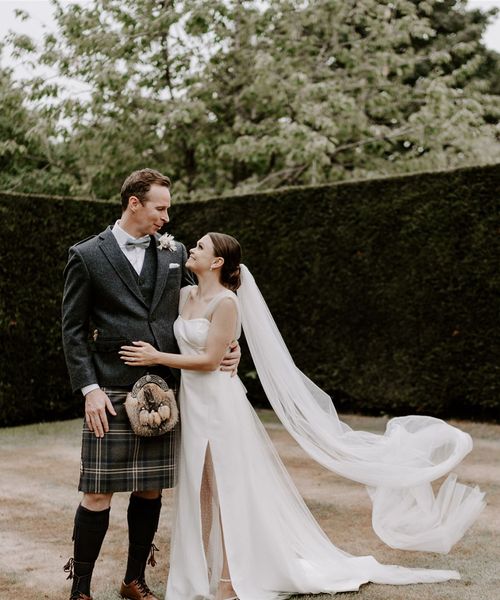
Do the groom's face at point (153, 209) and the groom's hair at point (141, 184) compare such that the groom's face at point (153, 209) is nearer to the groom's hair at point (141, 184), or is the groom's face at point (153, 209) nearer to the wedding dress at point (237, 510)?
the groom's hair at point (141, 184)

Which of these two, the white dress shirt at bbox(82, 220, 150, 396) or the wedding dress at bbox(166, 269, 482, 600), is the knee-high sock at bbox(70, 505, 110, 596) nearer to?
the wedding dress at bbox(166, 269, 482, 600)

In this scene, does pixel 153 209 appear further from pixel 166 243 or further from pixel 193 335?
pixel 193 335

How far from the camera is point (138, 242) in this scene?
324cm

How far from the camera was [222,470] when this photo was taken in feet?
10.7

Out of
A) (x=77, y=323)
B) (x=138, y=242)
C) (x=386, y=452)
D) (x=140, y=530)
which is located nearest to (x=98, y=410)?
(x=77, y=323)

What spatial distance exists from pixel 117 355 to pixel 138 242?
1.62 ft

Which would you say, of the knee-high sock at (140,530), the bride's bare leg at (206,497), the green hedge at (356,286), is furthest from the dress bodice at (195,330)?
the green hedge at (356,286)

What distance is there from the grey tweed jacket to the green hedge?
217 inches

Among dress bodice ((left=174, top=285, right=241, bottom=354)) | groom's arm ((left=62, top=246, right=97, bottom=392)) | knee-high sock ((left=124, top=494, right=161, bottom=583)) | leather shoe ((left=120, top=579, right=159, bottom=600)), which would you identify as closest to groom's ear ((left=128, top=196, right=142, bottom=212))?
groom's arm ((left=62, top=246, right=97, bottom=392))

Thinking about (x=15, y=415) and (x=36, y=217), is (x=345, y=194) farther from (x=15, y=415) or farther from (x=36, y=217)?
(x=15, y=415)

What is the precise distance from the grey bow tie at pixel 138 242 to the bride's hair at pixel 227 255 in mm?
276

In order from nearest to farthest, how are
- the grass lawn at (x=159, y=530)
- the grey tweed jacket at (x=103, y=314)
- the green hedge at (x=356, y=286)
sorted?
1. the grey tweed jacket at (x=103, y=314)
2. the grass lawn at (x=159, y=530)
3. the green hedge at (x=356, y=286)

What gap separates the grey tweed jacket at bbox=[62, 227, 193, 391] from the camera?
308cm

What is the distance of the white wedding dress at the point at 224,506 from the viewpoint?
3229 mm
